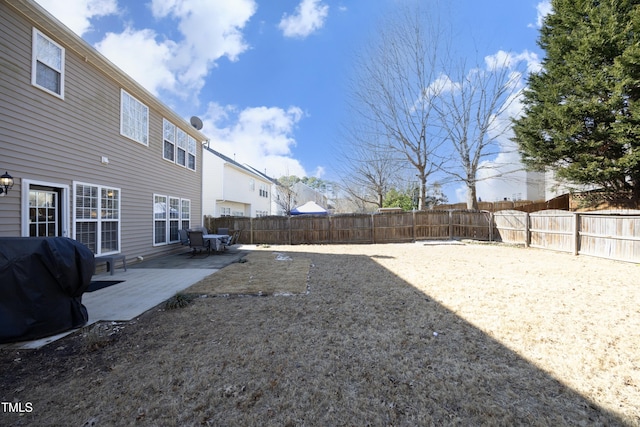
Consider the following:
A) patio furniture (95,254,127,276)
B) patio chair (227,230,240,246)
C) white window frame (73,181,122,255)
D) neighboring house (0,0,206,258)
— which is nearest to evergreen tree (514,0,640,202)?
patio chair (227,230,240,246)

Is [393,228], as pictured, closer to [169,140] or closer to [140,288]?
[169,140]

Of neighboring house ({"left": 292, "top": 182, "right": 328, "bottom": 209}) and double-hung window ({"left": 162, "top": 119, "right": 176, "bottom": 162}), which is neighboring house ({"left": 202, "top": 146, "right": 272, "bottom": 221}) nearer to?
double-hung window ({"left": 162, "top": 119, "right": 176, "bottom": 162})

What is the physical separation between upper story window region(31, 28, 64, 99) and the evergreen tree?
16.6m

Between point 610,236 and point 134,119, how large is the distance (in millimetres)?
14444

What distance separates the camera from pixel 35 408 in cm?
212

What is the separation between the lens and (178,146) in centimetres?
1098

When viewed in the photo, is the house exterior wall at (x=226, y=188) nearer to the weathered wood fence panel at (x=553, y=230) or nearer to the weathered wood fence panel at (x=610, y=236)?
the weathered wood fence panel at (x=553, y=230)

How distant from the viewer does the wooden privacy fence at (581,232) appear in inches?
311

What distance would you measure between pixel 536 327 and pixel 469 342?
1098 millimetres

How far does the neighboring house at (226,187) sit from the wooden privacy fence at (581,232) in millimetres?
17008

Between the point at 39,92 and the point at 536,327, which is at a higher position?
the point at 39,92

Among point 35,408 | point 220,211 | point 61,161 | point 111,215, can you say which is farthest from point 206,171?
point 35,408

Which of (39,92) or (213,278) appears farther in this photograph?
(213,278)

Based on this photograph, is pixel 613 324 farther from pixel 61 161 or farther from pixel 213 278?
pixel 61 161
